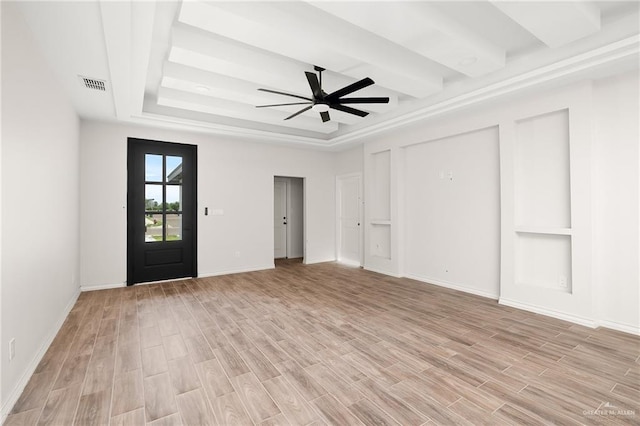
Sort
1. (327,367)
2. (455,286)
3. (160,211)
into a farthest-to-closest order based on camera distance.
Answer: (160,211) < (455,286) < (327,367)

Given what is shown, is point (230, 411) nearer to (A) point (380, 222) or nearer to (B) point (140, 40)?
(B) point (140, 40)

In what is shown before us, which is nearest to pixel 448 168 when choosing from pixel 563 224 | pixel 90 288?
pixel 563 224

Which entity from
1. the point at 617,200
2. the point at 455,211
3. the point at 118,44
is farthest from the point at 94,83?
the point at 617,200

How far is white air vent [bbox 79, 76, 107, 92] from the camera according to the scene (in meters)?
3.35

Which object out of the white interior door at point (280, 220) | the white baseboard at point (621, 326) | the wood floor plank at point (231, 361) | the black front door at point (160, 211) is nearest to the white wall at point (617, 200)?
the white baseboard at point (621, 326)

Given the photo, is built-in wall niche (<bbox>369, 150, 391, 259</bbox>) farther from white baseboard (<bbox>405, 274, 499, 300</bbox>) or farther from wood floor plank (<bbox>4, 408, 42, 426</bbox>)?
wood floor plank (<bbox>4, 408, 42, 426</bbox>)

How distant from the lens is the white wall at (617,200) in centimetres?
318

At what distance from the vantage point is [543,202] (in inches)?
150

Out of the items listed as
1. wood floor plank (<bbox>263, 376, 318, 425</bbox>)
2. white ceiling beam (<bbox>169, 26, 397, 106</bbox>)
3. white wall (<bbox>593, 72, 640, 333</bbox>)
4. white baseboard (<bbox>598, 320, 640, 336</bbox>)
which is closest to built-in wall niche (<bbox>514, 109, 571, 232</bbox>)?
white wall (<bbox>593, 72, 640, 333</bbox>)

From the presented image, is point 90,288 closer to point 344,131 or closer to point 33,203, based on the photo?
point 33,203

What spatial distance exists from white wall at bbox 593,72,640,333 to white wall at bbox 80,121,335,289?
5077 mm

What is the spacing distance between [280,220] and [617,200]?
21.7ft

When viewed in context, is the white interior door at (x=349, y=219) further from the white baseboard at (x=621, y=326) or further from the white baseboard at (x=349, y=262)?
the white baseboard at (x=621, y=326)

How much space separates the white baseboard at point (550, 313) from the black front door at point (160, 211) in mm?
5217
